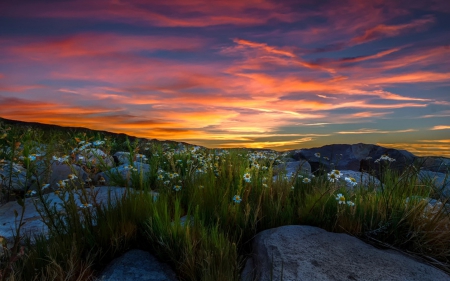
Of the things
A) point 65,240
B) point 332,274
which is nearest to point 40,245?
point 65,240

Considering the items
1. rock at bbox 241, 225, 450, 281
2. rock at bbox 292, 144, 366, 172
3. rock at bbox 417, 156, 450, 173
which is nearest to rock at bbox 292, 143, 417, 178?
rock at bbox 292, 144, 366, 172

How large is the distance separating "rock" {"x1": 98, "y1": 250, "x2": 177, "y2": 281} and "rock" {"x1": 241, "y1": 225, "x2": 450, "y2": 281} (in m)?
0.71

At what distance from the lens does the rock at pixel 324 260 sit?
3.11 meters

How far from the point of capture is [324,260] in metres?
3.29

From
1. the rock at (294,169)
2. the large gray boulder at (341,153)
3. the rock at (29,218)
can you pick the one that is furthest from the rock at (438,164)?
the rock at (29,218)

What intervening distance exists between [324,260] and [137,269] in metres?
1.60

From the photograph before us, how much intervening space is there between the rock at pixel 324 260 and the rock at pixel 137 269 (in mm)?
712

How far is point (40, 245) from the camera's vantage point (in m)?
3.54

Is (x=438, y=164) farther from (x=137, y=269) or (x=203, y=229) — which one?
Answer: (x=137, y=269)

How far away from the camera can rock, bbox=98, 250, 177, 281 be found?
3270 mm

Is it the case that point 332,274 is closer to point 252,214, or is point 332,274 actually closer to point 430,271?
point 430,271

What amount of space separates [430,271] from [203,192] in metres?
2.48

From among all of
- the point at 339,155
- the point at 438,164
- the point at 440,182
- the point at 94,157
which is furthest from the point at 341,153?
the point at 94,157

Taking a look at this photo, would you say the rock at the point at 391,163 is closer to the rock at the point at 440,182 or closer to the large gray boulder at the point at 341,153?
the large gray boulder at the point at 341,153
